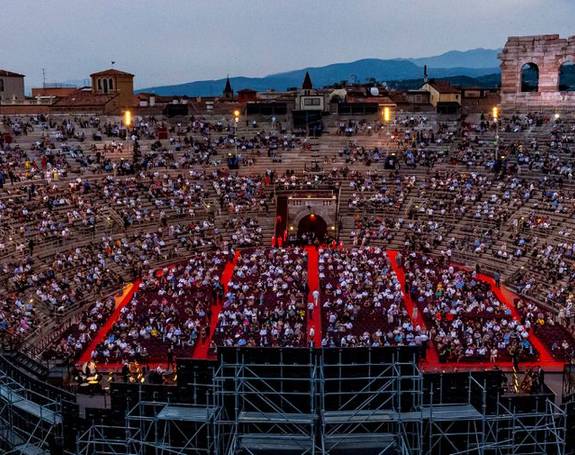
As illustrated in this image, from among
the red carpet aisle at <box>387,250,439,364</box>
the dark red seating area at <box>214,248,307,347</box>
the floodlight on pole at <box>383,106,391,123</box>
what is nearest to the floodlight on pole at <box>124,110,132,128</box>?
the dark red seating area at <box>214,248,307,347</box>

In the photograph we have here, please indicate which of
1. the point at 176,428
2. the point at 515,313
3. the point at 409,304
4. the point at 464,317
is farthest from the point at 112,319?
the point at 515,313

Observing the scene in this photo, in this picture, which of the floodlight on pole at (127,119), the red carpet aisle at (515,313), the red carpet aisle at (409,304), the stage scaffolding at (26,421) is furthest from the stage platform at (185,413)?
the floodlight on pole at (127,119)

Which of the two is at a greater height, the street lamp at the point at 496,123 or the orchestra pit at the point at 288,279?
the street lamp at the point at 496,123

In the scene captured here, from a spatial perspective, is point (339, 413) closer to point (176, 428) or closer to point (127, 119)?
point (176, 428)

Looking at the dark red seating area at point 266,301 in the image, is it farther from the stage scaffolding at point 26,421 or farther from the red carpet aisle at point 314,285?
the stage scaffolding at point 26,421

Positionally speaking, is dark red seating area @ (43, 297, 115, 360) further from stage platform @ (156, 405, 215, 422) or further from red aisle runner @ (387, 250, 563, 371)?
red aisle runner @ (387, 250, 563, 371)

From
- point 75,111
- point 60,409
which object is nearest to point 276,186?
point 75,111

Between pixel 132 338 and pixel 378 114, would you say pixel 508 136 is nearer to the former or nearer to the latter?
pixel 378 114
